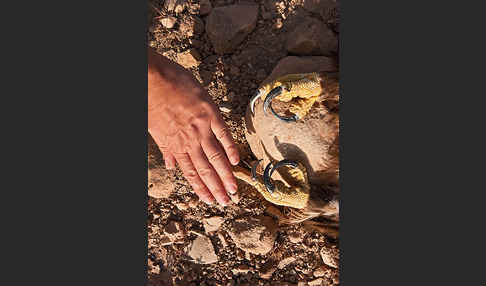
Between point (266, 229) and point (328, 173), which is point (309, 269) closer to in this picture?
point (266, 229)

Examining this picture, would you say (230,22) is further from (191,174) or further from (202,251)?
(202,251)

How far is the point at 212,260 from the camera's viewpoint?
2.25m

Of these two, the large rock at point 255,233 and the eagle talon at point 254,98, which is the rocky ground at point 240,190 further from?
the eagle talon at point 254,98

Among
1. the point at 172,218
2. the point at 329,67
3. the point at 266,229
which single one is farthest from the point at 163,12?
the point at 266,229

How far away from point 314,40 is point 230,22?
529 millimetres

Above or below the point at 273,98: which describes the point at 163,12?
above

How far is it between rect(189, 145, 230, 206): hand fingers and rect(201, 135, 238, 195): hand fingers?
23 millimetres

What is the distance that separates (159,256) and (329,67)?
5.11ft

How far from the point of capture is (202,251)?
2.27 metres

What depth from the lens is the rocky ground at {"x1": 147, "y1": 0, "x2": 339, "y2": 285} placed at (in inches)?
86.7

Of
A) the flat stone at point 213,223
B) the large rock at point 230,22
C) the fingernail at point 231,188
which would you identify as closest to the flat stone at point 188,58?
the large rock at point 230,22

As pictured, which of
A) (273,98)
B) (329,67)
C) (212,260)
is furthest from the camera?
(212,260)

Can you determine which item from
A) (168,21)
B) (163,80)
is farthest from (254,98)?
(168,21)

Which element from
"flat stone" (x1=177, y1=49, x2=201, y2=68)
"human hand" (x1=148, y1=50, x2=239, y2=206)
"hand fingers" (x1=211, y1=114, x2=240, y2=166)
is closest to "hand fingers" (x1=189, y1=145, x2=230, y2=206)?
"human hand" (x1=148, y1=50, x2=239, y2=206)
